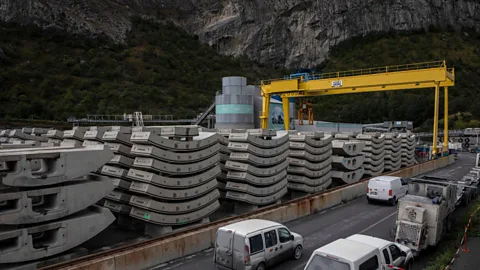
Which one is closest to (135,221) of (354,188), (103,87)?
(354,188)

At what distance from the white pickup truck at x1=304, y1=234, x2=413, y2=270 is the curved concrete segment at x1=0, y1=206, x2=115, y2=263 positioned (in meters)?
6.07

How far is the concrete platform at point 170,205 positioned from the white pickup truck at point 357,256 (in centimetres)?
556

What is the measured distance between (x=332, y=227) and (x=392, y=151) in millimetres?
16586

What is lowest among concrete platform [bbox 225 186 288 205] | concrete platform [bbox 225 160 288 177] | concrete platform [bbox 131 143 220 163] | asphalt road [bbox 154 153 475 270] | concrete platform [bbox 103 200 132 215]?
asphalt road [bbox 154 153 475 270]

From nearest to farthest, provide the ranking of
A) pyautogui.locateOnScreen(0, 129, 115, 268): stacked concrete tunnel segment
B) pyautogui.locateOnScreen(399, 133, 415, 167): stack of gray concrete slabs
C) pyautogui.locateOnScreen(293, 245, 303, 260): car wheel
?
pyautogui.locateOnScreen(0, 129, 115, 268): stacked concrete tunnel segment < pyautogui.locateOnScreen(293, 245, 303, 260): car wheel < pyautogui.locateOnScreen(399, 133, 415, 167): stack of gray concrete slabs

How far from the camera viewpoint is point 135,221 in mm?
13195

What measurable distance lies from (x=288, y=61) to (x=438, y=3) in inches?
2501

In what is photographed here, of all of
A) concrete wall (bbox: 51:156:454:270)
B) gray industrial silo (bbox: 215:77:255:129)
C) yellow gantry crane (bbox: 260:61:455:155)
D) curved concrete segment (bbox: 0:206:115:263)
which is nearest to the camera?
curved concrete segment (bbox: 0:206:115:263)

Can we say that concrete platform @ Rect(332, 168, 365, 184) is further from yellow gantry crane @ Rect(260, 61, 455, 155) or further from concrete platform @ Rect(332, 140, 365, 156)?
yellow gantry crane @ Rect(260, 61, 455, 155)

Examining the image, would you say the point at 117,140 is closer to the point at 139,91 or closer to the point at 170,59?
the point at 139,91

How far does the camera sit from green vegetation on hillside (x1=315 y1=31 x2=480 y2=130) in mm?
91312

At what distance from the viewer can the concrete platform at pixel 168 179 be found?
11406 mm

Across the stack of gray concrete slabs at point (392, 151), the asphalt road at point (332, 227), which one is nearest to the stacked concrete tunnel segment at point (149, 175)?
the asphalt road at point (332, 227)

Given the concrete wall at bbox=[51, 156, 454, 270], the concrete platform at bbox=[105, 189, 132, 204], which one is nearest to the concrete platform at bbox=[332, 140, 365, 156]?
the concrete wall at bbox=[51, 156, 454, 270]
